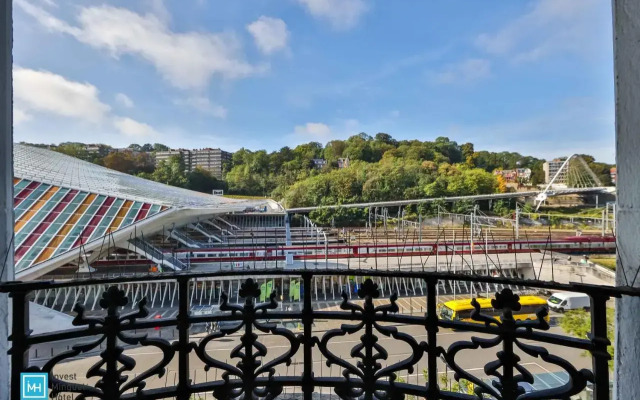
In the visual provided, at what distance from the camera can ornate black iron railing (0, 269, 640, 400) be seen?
3.34ft

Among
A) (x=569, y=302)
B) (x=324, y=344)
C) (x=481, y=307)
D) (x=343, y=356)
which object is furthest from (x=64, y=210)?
(x=569, y=302)

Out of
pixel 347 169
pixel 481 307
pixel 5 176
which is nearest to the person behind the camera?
pixel 5 176

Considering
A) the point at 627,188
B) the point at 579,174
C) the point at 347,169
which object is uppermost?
the point at 347,169

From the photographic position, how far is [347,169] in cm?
1638

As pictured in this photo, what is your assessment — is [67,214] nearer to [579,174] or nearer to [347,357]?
[347,357]

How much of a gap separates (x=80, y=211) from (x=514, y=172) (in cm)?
2367

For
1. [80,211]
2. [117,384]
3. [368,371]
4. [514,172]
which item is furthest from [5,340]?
[514,172]

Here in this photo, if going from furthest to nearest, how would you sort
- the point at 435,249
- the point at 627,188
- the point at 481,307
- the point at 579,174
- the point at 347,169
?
the point at 347,169, the point at 579,174, the point at 435,249, the point at 481,307, the point at 627,188

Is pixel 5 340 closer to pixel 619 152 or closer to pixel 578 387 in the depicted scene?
pixel 578 387

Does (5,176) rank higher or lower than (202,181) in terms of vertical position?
lower

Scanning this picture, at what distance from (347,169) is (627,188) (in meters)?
15.4

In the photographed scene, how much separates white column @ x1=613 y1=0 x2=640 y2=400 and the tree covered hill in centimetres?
722

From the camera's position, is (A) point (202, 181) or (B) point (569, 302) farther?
(A) point (202, 181)

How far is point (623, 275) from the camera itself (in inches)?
42.3
